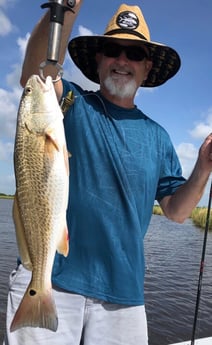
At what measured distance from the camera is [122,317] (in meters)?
3.13

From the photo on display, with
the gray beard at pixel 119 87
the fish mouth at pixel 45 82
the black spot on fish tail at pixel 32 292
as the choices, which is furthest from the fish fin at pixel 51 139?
the gray beard at pixel 119 87

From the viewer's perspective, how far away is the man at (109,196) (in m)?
2.98

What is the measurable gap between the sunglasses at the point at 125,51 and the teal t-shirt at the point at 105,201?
1.39ft

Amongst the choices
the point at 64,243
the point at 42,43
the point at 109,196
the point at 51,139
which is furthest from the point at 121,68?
the point at 64,243

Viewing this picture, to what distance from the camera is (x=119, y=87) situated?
3402mm

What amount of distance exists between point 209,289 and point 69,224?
1160cm

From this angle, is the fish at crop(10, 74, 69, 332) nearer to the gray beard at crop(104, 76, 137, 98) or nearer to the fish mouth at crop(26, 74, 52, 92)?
the fish mouth at crop(26, 74, 52, 92)

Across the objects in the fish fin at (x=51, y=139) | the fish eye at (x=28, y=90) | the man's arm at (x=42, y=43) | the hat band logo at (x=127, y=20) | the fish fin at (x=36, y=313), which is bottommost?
the fish fin at (x=36, y=313)

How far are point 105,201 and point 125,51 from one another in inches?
51.2

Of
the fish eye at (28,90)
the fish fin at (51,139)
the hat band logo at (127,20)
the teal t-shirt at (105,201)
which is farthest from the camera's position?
the hat band logo at (127,20)

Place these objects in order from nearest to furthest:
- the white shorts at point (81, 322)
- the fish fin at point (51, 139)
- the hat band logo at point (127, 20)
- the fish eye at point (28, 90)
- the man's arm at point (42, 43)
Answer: the fish fin at point (51, 139) < the fish eye at point (28, 90) < the man's arm at point (42, 43) < the white shorts at point (81, 322) < the hat band logo at point (127, 20)

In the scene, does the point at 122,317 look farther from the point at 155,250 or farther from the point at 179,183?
the point at 155,250

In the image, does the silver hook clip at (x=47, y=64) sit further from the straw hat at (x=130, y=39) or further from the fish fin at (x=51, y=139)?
the straw hat at (x=130, y=39)

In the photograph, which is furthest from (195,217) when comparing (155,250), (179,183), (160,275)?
(179,183)
